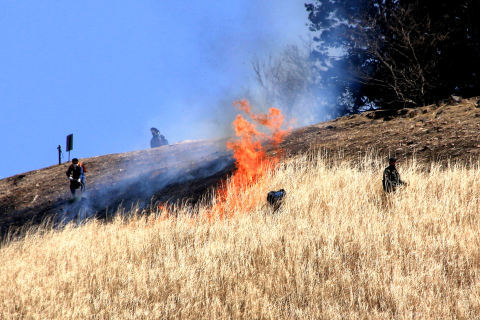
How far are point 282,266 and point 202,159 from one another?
12844 mm

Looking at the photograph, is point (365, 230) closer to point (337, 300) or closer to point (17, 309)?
point (337, 300)

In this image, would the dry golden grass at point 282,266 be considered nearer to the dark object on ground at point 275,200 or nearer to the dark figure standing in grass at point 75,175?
the dark object on ground at point 275,200

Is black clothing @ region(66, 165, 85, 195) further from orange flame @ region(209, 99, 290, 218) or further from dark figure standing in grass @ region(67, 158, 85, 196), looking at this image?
orange flame @ region(209, 99, 290, 218)

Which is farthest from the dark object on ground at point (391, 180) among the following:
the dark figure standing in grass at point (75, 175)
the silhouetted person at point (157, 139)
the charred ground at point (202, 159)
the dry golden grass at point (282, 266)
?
the silhouetted person at point (157, 139)

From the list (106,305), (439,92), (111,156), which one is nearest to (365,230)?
(106,305)

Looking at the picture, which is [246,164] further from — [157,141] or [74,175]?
[157,141]

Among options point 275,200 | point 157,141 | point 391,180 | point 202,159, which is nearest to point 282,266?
point 275,200

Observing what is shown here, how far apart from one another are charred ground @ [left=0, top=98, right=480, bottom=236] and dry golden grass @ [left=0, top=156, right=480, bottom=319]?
3715 mm

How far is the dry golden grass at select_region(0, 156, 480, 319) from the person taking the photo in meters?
4.10

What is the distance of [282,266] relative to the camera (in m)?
4.91

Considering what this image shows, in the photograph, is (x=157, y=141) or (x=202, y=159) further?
(x=157, y=141)

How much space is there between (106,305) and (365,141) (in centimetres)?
1015

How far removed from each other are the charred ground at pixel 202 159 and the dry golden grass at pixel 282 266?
371cm

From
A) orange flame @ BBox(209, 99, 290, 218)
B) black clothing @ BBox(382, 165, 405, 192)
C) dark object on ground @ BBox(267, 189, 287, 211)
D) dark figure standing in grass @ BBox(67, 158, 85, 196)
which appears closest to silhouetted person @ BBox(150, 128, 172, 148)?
orange flame @ BBox(209, 99, 290, 218)
